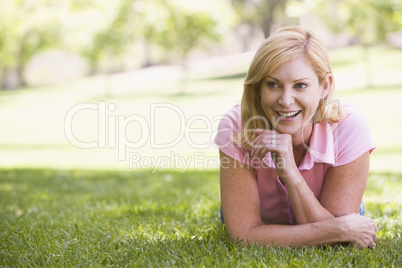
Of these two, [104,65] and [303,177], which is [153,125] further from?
[104,65]

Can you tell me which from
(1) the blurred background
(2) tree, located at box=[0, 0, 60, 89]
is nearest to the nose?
(1) the blurred background

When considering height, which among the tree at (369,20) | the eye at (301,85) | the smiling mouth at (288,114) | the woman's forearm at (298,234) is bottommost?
the woman's forearm at (298,234)

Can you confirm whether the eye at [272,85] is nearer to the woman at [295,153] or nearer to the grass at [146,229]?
the woman at [295,153]

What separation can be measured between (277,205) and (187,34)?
2624 cm

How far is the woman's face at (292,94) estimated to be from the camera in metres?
2.90

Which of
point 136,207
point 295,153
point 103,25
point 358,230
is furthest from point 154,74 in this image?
point 358,230

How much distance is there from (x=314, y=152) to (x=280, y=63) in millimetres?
690

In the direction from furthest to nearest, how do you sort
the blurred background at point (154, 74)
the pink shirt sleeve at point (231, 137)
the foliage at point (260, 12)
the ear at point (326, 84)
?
1. the foliage at point (260, 12)
2. the blurred background at point (154, 74)
3. the pink shirt sleeve at point (231, 137)
4. the ear at point (326, 84)

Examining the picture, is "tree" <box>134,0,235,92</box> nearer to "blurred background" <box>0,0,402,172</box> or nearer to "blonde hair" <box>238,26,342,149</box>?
"blurred background" <box>0,0,402,172</box>

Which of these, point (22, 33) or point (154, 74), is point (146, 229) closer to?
point (22, 33)

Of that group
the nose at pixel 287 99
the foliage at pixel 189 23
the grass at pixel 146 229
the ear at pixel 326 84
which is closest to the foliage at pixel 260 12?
the foliage at pixel 189 23

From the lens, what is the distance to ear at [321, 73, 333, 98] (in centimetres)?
304

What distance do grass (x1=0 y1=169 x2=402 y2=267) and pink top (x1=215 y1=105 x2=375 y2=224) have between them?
0.43m

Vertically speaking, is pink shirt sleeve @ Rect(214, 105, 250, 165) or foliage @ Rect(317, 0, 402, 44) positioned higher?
foliage @ Rect(317, 0, 402, 44)
